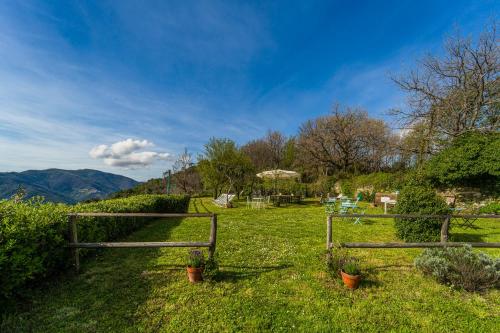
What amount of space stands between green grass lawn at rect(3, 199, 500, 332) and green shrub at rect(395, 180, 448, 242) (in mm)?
937

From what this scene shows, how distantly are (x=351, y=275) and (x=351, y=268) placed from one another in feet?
0.38

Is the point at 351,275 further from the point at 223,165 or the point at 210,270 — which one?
the point at 223,165

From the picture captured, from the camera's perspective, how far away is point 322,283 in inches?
161

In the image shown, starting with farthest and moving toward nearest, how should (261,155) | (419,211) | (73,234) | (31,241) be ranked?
1. (261,155)
2. (419,211)
3. (73,234)
4. (31,241)

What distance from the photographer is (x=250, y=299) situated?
356 cm

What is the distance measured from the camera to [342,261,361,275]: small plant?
3.92 meters

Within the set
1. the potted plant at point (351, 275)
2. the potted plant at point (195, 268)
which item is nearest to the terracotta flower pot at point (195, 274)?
the potted plant at point (195, 268)

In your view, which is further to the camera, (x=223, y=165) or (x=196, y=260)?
(x=223, y=165)

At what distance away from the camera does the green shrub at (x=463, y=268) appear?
151 inches

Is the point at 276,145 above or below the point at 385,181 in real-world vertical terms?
above

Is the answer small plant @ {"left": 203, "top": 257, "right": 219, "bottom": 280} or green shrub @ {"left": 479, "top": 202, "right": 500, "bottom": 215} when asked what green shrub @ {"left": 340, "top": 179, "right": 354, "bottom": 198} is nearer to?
green shrub @ {"left": 479, "top": 202, "right": 500, "bottom": 215}

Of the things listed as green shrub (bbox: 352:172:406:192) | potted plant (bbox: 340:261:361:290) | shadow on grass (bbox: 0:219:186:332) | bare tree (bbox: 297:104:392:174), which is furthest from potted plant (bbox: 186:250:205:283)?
bare tree (bbox: 297:104:392:174)

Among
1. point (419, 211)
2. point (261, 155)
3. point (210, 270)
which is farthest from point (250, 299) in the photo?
point (261, 155)

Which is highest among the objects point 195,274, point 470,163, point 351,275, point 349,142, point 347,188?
point 349,142
